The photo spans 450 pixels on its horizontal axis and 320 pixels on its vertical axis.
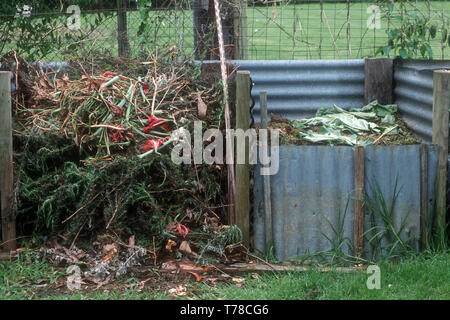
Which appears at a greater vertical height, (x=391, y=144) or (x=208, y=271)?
(x=391, y=144)

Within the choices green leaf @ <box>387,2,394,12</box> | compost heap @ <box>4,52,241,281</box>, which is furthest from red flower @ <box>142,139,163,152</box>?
green leaf @ <box>387,2,394,12</box>

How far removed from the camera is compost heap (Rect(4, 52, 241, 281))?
14.2 ft

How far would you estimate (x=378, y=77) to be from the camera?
5395mm

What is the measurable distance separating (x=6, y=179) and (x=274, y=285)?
1.98 meters

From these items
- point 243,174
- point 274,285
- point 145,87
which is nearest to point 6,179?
point 145,87

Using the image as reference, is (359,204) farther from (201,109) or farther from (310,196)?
(201,109)

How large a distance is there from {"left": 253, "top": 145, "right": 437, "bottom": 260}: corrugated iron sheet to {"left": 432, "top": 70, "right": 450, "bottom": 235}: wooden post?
0.06 meters

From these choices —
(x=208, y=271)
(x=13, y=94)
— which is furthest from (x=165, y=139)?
(x=13, y=94)

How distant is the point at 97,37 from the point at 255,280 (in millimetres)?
2628

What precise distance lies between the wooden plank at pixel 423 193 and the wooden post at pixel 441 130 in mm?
79

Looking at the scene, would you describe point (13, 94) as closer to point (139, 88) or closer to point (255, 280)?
point (139, 88)

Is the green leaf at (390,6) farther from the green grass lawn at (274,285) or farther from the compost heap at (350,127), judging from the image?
the green grass lawn at (274,285)

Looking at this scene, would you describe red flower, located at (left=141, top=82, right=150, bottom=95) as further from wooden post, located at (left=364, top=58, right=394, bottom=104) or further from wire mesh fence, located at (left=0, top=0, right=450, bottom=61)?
wooden post, located at (left=364, top=58, right=394, bottom=104)

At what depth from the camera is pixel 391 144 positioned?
191 inches
